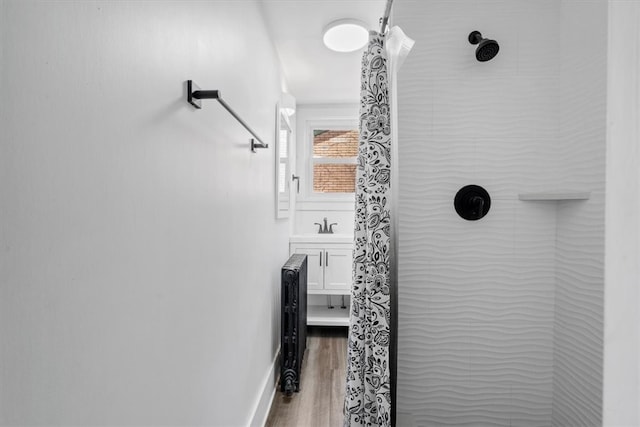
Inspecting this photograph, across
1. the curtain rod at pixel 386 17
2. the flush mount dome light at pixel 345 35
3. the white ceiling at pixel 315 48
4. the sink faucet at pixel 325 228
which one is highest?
the white ceiling at pixel 315 48

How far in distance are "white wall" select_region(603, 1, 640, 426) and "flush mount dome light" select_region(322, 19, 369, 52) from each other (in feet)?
6.66

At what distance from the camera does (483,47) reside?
1.45m

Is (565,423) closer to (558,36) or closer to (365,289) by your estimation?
(365,289)

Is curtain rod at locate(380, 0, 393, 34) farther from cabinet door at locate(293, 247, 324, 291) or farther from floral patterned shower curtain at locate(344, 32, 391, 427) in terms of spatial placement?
cabinet door at locate(293, 247, 324, 291)

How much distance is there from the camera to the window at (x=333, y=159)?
3693 mm

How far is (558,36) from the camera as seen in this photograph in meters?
1.54

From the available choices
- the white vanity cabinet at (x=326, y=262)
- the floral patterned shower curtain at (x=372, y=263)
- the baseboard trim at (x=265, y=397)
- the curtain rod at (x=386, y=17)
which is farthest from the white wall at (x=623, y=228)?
the white vanity cabinet at (x=326, y=262)

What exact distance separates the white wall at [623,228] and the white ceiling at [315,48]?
1873mm

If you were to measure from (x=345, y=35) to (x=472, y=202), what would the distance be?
53.6 inches

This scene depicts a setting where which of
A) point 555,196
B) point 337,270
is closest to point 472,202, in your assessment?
point 555,196

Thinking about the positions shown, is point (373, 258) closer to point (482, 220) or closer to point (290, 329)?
point (482, 220)

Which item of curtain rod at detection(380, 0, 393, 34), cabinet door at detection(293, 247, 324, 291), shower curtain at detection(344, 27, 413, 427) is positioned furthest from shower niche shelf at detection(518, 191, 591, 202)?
cabinet door at detection(293, 247, 324, 291)

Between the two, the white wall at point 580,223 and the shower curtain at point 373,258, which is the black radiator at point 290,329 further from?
the white wall at point 580,223

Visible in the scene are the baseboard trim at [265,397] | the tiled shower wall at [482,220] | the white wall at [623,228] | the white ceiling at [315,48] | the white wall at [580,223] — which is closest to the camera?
the white wall at [623,228]
